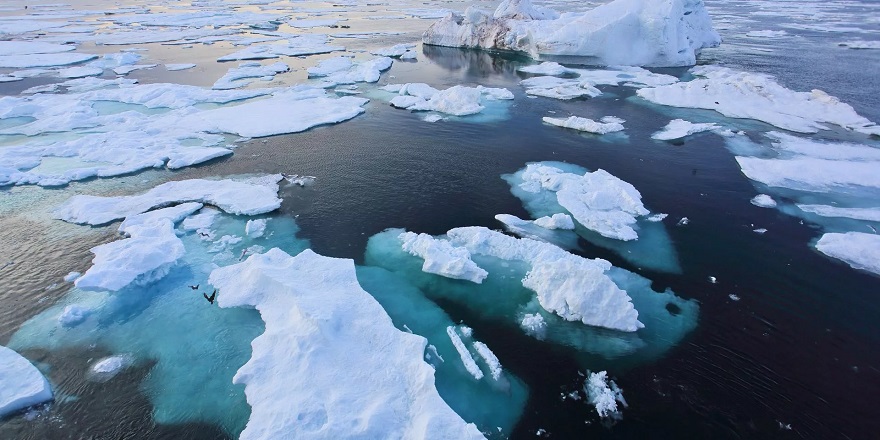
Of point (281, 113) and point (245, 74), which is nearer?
point (281, 113)

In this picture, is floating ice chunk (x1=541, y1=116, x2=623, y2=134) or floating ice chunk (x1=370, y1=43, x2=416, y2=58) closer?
floating ice chunk (x1=541, y1=116, x2=623, y2=134)

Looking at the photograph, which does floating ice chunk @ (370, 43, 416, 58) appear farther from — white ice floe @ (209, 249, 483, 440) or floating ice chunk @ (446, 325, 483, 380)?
floating ice chunk @ (446, 325, 483, 380)

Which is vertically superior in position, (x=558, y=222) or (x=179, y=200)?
(x=179, y=200)

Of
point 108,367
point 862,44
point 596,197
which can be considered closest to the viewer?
point 108,367

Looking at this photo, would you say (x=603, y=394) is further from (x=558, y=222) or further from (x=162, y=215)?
(x=162, y=215)

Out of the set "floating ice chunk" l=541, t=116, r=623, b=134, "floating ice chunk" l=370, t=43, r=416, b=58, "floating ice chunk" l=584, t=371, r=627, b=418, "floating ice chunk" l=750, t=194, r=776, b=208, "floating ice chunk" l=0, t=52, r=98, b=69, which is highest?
"floating ice chunk" l=0, t=52, r=98, b=69

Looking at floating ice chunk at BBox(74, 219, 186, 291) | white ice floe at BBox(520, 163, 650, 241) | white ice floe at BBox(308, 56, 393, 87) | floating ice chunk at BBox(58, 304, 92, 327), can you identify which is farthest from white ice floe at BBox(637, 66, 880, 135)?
floating ice chunk at BBox(58, 304, 92, 327)

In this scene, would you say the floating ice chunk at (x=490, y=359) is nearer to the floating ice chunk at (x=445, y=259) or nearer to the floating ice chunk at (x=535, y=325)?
the floating ice chunk at (x=535, y=325)

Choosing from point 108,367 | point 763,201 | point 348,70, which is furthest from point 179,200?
point 348,70
